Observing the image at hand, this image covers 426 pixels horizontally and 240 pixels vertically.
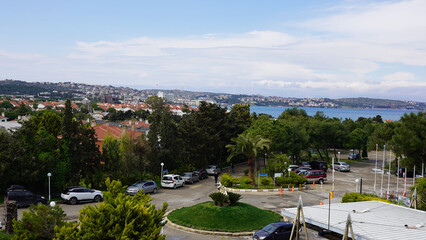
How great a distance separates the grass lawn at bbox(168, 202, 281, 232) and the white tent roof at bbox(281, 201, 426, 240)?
5.51 meters

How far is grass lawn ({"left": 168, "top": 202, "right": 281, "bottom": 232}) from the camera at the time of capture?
18.5 meters

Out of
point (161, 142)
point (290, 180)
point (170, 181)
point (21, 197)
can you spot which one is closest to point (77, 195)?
point (21, 197)

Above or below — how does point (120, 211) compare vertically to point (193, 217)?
above

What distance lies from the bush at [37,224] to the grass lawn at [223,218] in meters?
7.55

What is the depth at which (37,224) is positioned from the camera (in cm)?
1265

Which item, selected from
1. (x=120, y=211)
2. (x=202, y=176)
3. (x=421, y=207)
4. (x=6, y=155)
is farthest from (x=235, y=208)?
(x=202, y=176)

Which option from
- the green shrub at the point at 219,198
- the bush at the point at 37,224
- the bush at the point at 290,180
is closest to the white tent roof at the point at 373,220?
the green shrub at the point at 219,198

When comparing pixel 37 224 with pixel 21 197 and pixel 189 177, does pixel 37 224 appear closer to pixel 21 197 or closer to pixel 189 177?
pixel 21 197

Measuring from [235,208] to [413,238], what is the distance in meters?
10.5

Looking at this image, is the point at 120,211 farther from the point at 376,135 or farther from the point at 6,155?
the point at 376,135

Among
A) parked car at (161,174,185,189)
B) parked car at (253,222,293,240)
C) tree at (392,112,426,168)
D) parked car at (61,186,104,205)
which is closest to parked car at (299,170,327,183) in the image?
tree at (392,112,426,168)

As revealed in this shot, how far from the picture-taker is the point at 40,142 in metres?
25.0

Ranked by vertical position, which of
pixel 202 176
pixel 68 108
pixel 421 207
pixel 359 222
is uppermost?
pixel 68 108

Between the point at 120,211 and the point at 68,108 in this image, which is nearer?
the point at 120,211
